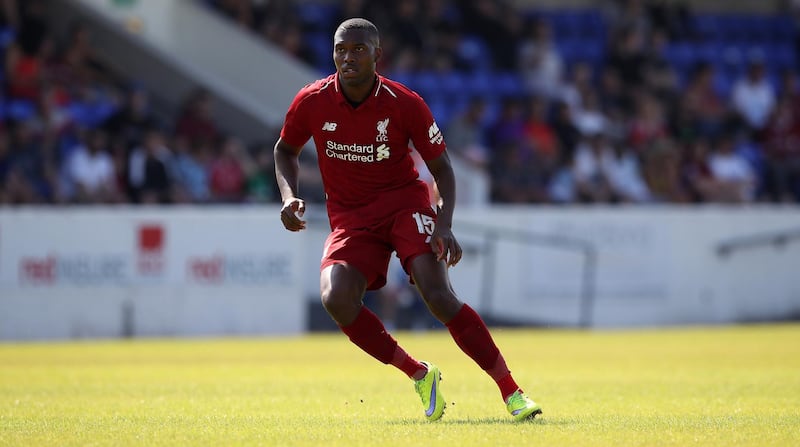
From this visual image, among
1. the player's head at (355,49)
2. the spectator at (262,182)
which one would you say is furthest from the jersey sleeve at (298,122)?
the spectator at (262,182)

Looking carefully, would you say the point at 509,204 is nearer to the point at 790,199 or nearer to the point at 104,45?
the point at 790,199

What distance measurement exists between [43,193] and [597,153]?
8746mm

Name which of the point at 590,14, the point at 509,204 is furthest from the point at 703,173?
the point at 590,14

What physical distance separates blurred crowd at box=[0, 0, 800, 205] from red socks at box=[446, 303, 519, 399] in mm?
11355

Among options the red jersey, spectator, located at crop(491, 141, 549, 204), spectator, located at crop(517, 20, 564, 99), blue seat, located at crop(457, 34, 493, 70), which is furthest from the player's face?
blue seat, located at crop(457, 34, 493, 70)

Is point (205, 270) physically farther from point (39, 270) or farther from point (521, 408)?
point (521, 408)

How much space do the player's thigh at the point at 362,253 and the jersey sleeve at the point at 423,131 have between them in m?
0.58

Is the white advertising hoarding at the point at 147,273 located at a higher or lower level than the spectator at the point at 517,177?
lower

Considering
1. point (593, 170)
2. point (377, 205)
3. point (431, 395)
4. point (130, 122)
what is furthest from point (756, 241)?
point (377, 205)

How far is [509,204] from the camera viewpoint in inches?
830

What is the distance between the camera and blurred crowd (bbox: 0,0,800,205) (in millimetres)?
18750

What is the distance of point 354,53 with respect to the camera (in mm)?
7535

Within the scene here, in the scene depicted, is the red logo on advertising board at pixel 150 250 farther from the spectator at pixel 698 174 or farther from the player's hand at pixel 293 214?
the player's hand at pixel 293 214

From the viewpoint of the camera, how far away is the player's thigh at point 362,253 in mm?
7762
